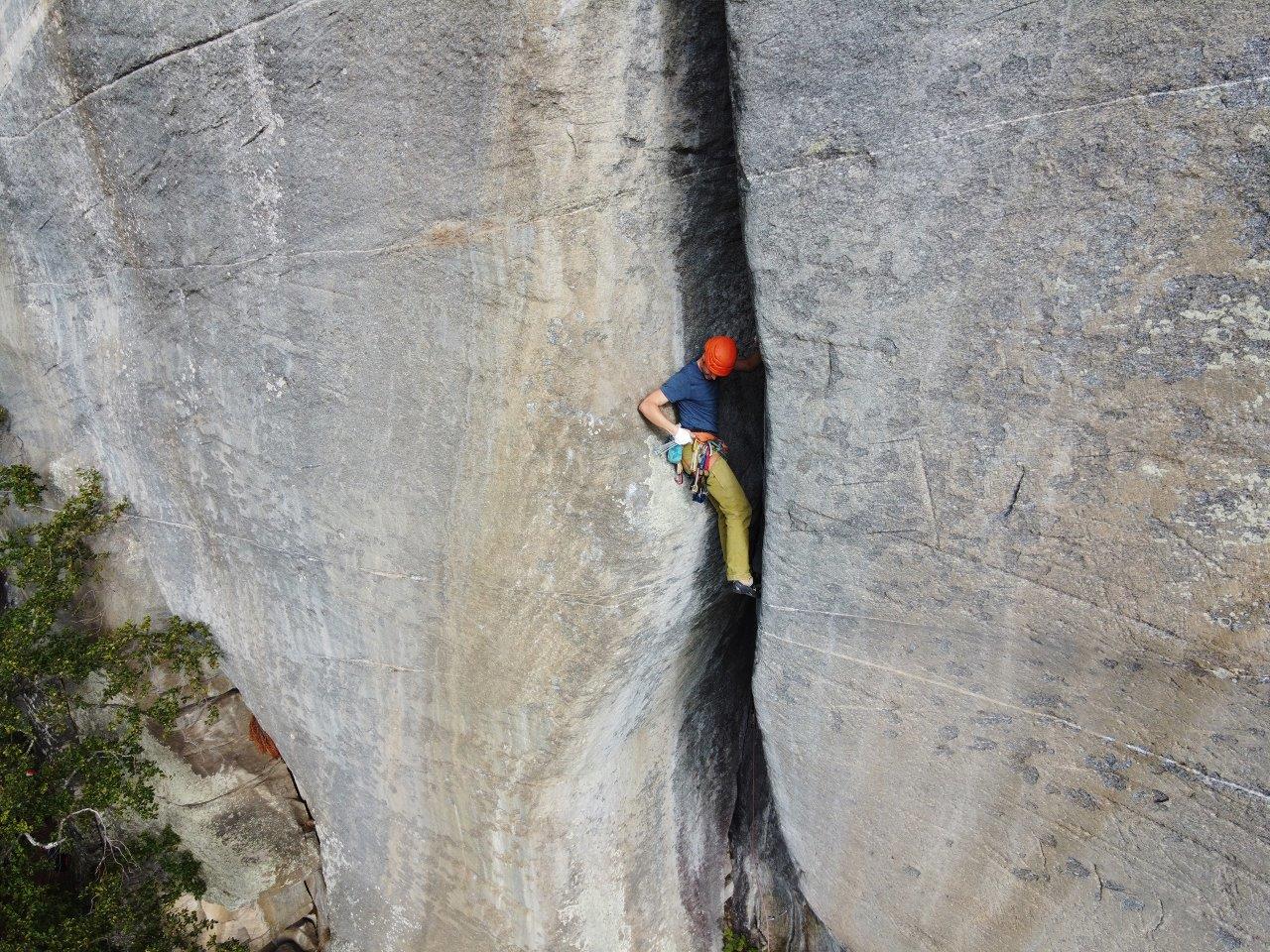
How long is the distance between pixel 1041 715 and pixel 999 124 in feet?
6.65

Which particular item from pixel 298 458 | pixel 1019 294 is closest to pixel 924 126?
pixel 1019 294

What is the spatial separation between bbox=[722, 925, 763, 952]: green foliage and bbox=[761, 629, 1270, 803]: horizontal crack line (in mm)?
2854

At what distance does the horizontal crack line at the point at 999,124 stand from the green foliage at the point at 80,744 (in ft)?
13.7

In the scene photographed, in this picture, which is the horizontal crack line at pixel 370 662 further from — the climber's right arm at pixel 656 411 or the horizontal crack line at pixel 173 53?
the horizontal crack line at pixel 173 53

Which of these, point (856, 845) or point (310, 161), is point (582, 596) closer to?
point (856, 845)

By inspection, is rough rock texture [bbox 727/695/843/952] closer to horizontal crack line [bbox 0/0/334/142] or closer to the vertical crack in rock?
the vertical crack in rock

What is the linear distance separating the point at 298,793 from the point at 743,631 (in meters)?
3.11

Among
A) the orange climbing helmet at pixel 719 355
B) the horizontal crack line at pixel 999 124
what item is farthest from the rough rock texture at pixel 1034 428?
the orange climbing helmet at pixel 719 355

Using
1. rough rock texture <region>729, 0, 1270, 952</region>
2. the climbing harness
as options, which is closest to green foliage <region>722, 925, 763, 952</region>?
rough rock texture <region>729, 0, 1270, 952</region>

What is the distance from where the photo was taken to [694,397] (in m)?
3.34

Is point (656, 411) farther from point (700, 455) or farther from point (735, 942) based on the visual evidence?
point (735, 942)

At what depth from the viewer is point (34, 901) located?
15.6ft

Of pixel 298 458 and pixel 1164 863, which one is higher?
pixel 298 458

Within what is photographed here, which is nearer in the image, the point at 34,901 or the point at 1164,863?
the point at 1164,863
